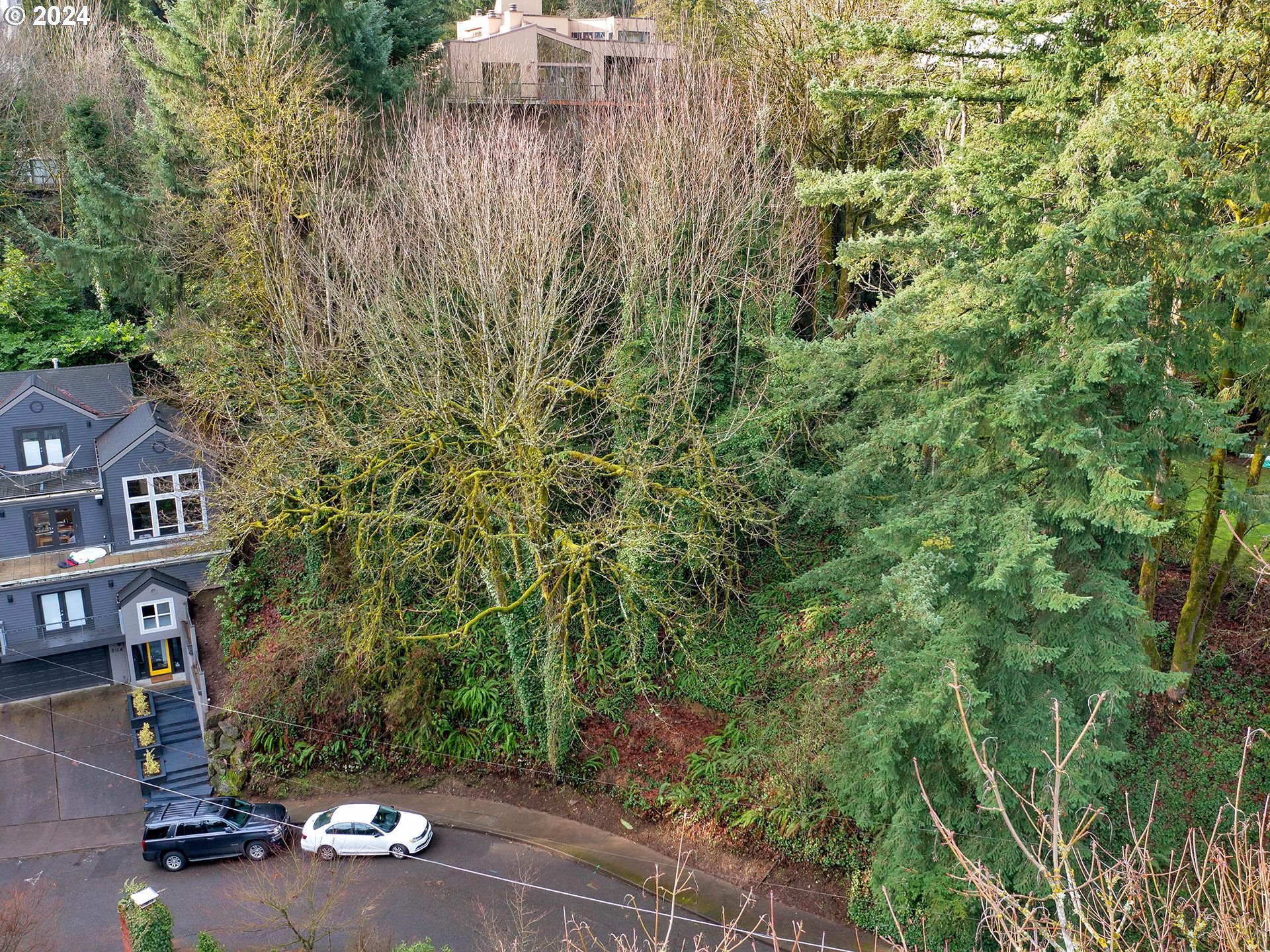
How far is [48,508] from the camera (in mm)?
20141

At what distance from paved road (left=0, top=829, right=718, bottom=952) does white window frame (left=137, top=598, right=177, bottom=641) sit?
559 centimetres

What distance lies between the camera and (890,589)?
35.2 feet

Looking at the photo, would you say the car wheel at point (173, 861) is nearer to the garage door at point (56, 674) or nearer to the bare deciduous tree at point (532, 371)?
the bare deciduous tree at point (532, 371)

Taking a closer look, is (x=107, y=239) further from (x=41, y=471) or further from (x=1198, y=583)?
(x=1198, y=583)

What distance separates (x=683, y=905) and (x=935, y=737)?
18.8ft

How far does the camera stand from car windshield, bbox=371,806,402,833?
1568 cm

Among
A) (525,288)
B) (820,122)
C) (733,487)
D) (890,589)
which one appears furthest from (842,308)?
(890,589)

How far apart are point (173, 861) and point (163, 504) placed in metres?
8.95

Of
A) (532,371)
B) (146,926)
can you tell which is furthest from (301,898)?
(532,371)

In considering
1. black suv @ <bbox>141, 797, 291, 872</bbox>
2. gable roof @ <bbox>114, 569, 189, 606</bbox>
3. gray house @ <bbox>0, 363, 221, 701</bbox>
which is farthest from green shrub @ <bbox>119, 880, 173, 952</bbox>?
gable roof @ <bbox>114, 569, 189, 606</bbox>

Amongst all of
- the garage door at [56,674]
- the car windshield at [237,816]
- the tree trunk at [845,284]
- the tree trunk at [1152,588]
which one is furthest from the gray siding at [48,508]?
the tree trunk at [1152,588]

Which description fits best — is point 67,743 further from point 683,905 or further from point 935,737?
point 935,737

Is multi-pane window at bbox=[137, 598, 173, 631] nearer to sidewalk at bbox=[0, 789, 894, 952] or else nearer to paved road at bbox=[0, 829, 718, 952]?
sidewalk at bbox=[0, 789, 894, 952]

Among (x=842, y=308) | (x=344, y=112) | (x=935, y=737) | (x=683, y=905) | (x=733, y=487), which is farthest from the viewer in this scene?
(x=842, y=308)
